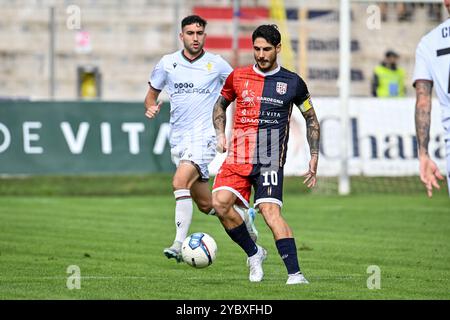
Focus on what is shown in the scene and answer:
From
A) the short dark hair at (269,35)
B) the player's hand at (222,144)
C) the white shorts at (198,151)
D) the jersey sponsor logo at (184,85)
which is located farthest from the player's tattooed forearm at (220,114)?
the jersey sponsor logo at (184,85)

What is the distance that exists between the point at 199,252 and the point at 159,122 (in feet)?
37.9

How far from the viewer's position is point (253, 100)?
1020cm

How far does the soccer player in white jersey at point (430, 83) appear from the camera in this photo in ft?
26.2

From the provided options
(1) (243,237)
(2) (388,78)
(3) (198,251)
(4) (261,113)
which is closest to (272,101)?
(4) (261,113)

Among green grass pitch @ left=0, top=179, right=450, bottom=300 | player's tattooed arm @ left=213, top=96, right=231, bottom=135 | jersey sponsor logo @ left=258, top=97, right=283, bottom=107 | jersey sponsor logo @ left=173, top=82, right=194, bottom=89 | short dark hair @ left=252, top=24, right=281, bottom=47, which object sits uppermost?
short dark hair @ left=252, top=24, right=281, bottom=47

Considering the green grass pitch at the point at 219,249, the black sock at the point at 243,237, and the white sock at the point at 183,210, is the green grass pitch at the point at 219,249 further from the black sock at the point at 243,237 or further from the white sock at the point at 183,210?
the white sock at the point at 183,210

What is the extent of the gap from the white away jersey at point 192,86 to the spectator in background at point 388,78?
11.9 m

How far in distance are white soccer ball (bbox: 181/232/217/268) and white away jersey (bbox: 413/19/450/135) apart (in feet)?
10.4

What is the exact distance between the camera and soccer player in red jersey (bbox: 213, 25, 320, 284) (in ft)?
33.0

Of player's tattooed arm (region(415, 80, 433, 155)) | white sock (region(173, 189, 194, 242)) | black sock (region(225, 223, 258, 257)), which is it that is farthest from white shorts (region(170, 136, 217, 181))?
player's tattooed arm (region(415, 80, 433, 155))

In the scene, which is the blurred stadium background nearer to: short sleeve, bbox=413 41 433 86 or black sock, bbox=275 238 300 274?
black sock, bbox=275 238 300 274

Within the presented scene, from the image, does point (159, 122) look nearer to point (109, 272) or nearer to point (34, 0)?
point (34, 0)

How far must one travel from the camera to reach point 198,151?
1216 cm
